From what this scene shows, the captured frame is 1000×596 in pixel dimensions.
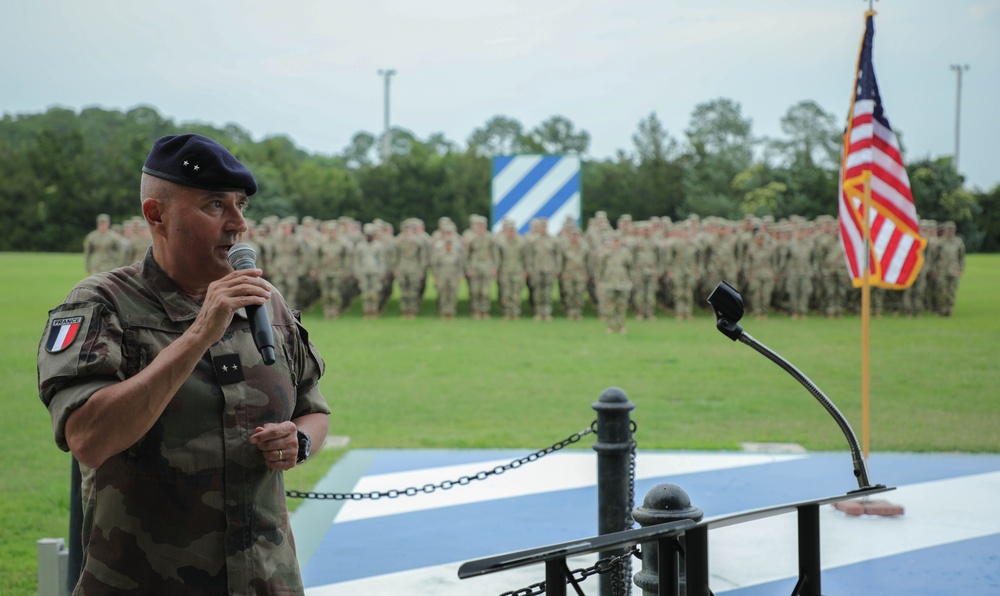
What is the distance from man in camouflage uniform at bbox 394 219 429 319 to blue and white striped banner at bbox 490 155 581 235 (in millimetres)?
2679

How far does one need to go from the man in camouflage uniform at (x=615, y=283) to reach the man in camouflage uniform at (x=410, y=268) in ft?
15.9

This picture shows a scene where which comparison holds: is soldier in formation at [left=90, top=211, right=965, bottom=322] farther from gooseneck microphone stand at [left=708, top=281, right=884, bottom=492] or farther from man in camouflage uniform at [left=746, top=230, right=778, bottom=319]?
gooseneck microphone stand at [left=708, top=281, right=884, bottom=492]

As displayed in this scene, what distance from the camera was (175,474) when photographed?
7.03 feet

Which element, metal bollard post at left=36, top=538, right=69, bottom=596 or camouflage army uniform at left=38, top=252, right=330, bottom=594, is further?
metal bollard post at left=36, top=538, right=69, bottom=596

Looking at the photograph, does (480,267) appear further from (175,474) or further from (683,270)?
(175,474)

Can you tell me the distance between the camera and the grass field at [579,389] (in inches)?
319

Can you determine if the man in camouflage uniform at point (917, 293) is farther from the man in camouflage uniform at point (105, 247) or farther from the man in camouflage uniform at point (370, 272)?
the man in camouflage uniform at point (105, 247)

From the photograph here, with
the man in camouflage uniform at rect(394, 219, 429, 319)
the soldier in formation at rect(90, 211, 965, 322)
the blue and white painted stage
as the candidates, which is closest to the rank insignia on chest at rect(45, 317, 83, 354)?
the blue and white painted stage

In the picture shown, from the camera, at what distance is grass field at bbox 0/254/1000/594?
319 inches

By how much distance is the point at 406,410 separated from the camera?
10008 millimetres

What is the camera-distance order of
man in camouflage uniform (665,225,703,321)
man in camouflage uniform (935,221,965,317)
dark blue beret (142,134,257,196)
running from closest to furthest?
dark blue beret (142,134,257,196), man in camouflage uniform (665,225,703,321), man in camouflage uniform (935,221,965,317)

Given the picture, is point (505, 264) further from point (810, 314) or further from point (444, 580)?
point (444, 580)

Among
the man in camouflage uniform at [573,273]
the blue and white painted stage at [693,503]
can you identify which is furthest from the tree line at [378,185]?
the blue and white painted stage at [693,503]

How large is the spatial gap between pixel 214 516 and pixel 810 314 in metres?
21.8
